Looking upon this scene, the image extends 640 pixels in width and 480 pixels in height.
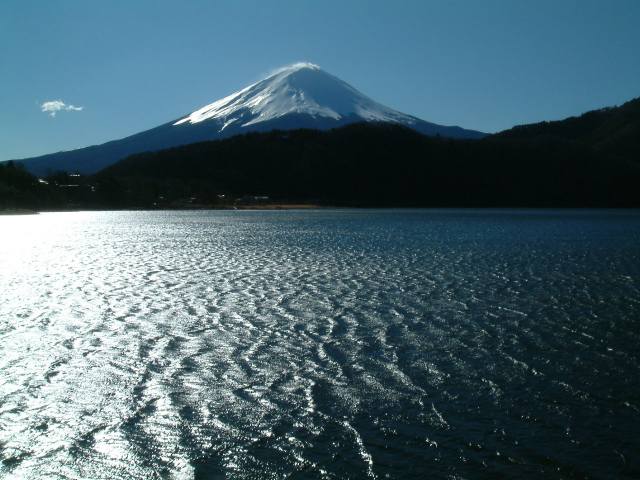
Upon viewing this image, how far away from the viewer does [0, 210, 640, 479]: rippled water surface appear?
8086 mm

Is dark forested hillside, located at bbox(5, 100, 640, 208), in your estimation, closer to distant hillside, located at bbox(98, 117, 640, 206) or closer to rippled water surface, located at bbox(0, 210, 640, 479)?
distant hillside, located at bbox(98, 117, 640, 206)

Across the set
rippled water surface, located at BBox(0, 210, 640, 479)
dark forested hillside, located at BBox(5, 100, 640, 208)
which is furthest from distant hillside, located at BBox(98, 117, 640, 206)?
rippled water surface, located at BBox(0, 210, 640, 479)

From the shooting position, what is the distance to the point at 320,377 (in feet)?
37.8

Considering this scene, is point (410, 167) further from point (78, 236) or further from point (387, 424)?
point (387, 424)

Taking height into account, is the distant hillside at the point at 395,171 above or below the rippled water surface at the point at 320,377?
above

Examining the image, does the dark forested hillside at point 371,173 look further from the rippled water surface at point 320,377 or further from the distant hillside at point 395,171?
the rippled water surface at point 320,377

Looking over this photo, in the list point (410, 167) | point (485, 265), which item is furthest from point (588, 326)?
point (410, 167)

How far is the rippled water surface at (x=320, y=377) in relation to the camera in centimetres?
809

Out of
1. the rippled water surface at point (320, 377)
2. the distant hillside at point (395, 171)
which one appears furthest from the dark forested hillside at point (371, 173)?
the rippled water surface at point (320, 377)

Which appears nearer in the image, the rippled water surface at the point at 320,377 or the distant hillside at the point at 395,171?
the rippled water surface at the point at 320,377

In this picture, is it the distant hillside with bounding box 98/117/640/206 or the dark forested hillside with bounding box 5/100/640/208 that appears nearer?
the dark forested hillside with bounding box 5/100/640/208

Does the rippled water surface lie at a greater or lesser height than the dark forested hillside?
lesser

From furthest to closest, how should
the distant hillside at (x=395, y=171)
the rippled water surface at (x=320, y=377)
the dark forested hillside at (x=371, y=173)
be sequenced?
1. the distant hillside at (x=395, y=171)
2. the dark forested hillside at (x=371, y=173)
3. the rippled water surface at (x=320, y=377)

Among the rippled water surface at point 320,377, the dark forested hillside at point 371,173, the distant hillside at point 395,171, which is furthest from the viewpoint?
the distant hillside at point 395,171
